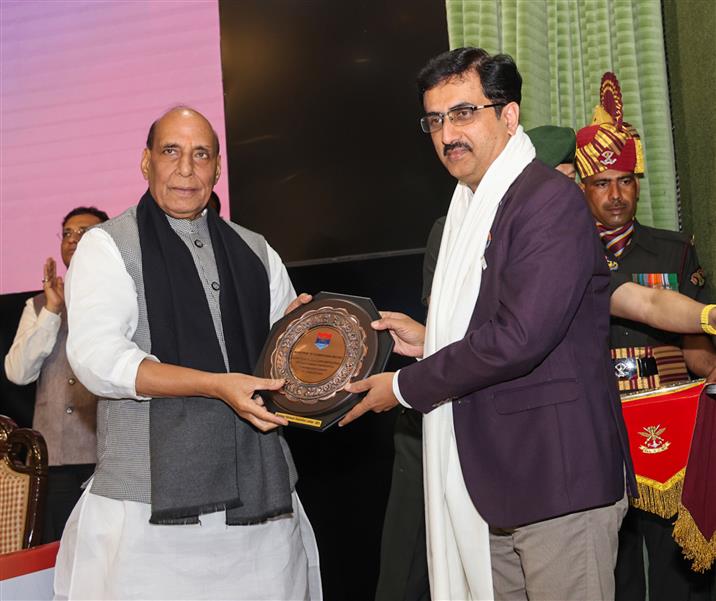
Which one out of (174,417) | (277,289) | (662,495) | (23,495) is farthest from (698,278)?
(23,495)

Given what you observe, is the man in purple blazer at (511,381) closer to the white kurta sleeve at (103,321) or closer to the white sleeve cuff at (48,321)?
the white kurta sleeve at (103,321)

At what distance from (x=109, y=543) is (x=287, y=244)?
204 centimetres

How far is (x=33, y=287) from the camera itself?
4.50 meters

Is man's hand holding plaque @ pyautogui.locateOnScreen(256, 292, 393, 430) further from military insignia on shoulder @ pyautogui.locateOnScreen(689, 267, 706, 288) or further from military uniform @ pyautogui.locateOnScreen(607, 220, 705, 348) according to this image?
military insignia on shoulder @ pyautogui.locateOnScreen(689, 267, 706, 288)

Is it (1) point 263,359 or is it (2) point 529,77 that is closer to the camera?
(1) point 263,359

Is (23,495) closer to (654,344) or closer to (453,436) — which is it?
(453,436)

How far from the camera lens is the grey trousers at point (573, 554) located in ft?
5.93

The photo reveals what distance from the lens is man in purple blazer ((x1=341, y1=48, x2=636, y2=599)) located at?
5.93ft

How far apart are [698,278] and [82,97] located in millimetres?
3127

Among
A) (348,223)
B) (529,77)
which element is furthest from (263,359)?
(529,77)

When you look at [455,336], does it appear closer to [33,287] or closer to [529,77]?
[529,77]

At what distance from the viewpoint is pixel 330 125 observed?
3848mm

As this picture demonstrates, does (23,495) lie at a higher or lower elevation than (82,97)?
lower

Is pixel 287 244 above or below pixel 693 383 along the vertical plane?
above
